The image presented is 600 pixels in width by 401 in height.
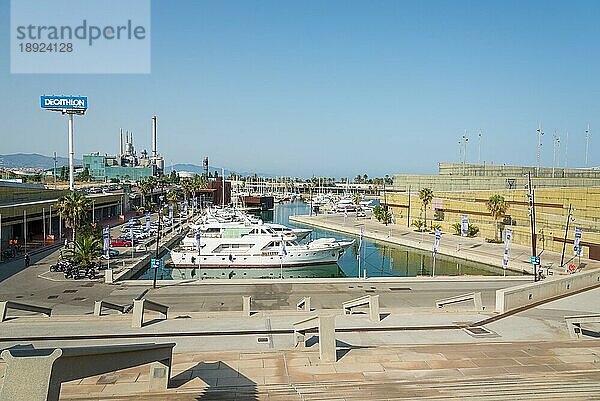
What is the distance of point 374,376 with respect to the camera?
13141mm

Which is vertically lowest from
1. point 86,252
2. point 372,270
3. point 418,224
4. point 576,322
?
point 372,270

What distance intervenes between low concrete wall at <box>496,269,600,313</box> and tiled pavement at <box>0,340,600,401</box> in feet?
19.5

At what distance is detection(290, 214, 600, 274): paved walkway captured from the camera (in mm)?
46594

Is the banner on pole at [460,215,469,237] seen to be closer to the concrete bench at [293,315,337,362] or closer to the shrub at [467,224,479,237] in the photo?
the shrub at [467,224,479,237]

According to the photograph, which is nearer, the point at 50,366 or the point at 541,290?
the point at 50,366

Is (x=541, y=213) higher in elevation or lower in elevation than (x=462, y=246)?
higher

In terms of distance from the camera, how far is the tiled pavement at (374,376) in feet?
39.3

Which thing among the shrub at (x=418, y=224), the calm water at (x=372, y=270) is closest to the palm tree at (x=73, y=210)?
the calm water at (x=372, y=270)

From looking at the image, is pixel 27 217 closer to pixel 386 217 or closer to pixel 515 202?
pixel 386 217

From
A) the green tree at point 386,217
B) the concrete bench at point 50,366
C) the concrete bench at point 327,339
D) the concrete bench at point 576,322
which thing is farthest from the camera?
the green tree at point 386,217

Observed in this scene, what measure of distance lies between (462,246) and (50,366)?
55.7m

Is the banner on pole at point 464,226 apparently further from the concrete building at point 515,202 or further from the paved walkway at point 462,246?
the concrete building at point 515,202

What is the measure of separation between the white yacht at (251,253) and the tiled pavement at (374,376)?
117 feet

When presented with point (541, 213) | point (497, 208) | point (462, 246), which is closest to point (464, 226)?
point (497, 208)
